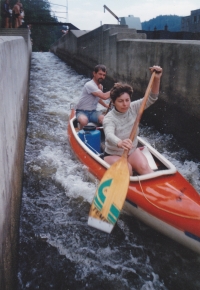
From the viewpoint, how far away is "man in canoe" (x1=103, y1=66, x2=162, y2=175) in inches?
132

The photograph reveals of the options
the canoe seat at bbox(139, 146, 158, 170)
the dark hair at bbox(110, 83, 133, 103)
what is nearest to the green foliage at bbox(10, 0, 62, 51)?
the canoe seat at bbox(139, 146, 158, 170)

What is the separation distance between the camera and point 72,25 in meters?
20.3

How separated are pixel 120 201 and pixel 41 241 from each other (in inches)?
45.4

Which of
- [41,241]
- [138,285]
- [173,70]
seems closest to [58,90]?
[173,70]

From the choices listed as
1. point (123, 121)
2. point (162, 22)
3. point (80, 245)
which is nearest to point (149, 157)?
point (123, 121)

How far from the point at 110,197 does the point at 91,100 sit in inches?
116

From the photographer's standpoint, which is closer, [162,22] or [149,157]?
[149,157]

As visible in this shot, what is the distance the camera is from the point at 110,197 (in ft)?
10.2

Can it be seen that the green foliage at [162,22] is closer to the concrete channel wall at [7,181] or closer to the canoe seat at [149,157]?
the canoe seat at [149,157]

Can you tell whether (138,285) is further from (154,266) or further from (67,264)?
(67,264)

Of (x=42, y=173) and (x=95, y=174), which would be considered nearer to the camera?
(x=95, y=174)

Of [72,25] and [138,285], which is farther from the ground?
[72,25]

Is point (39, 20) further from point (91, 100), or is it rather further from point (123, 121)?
point (123, 121)

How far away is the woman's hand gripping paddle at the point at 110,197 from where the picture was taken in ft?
9.92
